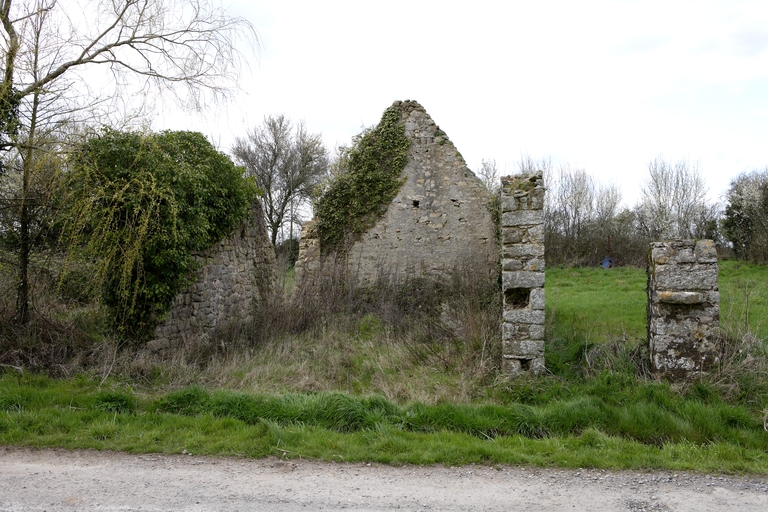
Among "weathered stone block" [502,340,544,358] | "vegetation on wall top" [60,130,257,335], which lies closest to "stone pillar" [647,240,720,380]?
"weathered stone block" [502,340,544,358]

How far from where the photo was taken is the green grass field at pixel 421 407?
4836mm

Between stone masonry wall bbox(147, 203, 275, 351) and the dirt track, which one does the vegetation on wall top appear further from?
the dirt track

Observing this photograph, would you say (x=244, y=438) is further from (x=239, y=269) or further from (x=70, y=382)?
(x=239, y=269)

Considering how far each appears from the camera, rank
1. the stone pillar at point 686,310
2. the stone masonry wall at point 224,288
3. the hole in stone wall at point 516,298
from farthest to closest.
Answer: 1. the stone masonry wall at point 224,288
2. the hole in stone wall at point 516,298
3. the stone pillar at point 686,310

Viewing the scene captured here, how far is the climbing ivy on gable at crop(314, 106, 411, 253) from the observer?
13617 millimetres

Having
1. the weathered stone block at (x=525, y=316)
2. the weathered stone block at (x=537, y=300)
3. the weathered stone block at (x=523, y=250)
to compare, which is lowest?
the weathered stone block at (x=525, y=316)

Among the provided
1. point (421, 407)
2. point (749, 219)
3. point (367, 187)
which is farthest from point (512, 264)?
point (749, 219)

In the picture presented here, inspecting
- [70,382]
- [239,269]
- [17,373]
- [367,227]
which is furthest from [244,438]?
[367,227]

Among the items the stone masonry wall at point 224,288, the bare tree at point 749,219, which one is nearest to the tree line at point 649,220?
the bare tree at point 749,219

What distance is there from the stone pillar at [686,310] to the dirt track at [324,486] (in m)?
2.00

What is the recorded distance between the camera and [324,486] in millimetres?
4133

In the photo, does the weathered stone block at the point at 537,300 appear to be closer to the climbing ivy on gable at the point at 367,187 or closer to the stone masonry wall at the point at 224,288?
the stone masonry wall at the point at 224,288

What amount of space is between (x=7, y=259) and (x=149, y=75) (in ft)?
11.3

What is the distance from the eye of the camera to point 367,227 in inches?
536
